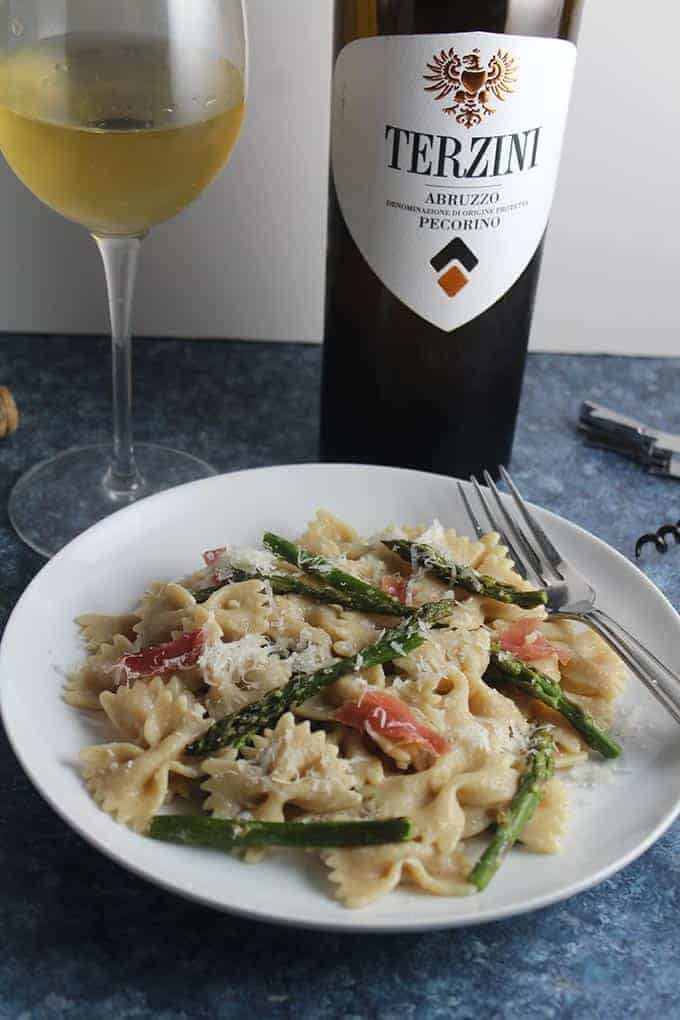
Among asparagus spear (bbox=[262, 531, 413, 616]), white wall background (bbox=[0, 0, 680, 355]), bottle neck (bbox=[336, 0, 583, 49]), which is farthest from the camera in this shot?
white wall background (bbox=[0, 0, 680, 355])

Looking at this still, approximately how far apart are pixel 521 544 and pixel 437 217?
1.76 ft

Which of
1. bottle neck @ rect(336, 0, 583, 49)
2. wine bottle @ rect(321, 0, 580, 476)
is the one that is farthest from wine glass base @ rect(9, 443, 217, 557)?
bottle neck @ rect(336, 0, 583, 49)

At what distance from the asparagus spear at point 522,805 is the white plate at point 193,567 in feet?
0.07

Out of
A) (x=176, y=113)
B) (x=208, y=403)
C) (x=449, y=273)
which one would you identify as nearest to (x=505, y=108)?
(x=449, y=273)

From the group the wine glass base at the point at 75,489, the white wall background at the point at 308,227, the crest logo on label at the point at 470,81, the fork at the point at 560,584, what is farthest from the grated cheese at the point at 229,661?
the white wall background at the point at 308,227

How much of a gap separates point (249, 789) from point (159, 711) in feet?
0.61

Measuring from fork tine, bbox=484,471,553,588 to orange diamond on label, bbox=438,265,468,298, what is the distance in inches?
12.7

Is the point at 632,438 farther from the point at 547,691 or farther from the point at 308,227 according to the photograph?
the point at 547,691

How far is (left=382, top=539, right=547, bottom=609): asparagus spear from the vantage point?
1835 millimetres

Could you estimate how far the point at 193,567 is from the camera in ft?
6.49

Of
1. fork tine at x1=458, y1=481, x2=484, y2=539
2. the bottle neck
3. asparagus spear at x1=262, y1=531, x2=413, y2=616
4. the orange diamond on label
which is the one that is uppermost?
the bottle neck

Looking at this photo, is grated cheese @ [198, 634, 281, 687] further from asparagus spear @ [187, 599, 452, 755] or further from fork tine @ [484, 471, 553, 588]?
fork tine @ [484, 471, 553, 588]

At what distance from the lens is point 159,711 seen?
163cm

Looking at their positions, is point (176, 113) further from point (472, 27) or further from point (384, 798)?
point (384, 798)
